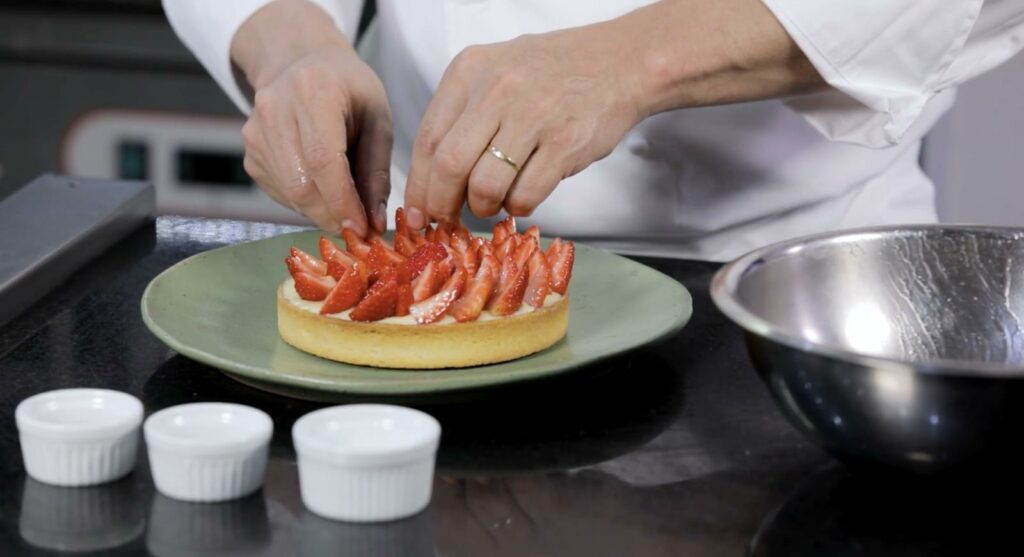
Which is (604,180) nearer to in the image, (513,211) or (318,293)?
(513,211)

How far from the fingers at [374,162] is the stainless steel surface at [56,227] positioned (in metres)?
0.32

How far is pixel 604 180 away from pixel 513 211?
0.37 m

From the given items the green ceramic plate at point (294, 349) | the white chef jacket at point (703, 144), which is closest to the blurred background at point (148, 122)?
the white chef jacket at point (703, 144)

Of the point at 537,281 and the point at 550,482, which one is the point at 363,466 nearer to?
the point at 550,482

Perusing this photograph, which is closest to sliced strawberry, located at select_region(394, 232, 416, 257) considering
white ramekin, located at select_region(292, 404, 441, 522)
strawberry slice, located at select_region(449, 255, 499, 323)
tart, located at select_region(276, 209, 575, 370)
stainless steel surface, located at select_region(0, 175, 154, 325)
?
tart, located at select_region(276, 209, 575, 370)

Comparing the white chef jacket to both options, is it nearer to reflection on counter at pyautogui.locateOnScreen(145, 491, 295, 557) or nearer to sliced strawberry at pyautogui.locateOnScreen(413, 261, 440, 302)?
sliced strawberry at pyautogui.locateOnScreen(413, 261, 440, 302)

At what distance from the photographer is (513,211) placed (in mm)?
1470

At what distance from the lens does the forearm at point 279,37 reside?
1752 mm

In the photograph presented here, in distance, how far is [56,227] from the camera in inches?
66.6

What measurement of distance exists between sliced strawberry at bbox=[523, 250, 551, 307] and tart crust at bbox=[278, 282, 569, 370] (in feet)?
0.08

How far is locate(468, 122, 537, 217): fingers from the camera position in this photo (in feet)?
4.66

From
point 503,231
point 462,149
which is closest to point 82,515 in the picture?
point 462,149

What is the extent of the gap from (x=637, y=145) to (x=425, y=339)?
56 centimetres

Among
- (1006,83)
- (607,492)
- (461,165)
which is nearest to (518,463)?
(607,492)
